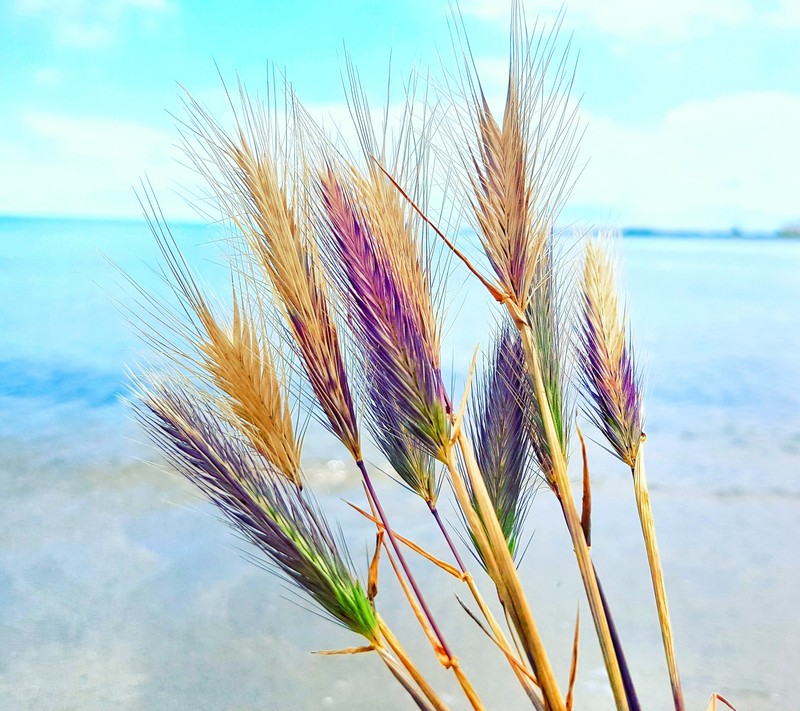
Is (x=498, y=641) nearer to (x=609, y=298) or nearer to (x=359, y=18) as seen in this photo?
(x=609, y=298)

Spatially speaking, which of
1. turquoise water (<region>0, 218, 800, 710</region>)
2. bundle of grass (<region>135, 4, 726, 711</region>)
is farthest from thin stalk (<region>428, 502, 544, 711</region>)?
turquoise water (<region>0, 218, 800, 710</region>)

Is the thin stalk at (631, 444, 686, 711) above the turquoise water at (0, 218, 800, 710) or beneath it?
above

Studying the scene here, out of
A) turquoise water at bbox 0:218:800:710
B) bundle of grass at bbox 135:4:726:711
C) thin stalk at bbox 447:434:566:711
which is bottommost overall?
turquoise water at bbox 0:218:800:710

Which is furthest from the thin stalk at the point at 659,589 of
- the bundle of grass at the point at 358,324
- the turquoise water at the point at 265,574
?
the turquoise water at the point at 265,574

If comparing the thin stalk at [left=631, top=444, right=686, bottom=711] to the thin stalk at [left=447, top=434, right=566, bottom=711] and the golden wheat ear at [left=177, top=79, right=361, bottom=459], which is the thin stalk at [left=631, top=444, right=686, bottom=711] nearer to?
the thin stalk at [left=447, top=434, right=566, bottom=711]

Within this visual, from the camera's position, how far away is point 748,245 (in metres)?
6.74

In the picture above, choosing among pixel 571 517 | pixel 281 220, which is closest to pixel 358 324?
pixel 281 220

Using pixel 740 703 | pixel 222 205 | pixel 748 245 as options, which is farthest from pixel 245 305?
pixel 748 245

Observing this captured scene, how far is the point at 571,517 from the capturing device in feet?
1.39

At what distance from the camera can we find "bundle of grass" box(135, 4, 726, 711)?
0.39 metres

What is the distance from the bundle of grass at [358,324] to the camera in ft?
1.28

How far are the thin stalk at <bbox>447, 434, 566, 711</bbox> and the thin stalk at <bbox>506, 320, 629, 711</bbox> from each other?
47 mm

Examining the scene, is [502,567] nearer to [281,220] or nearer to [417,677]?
[417,677]

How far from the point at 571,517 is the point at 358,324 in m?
0.17
